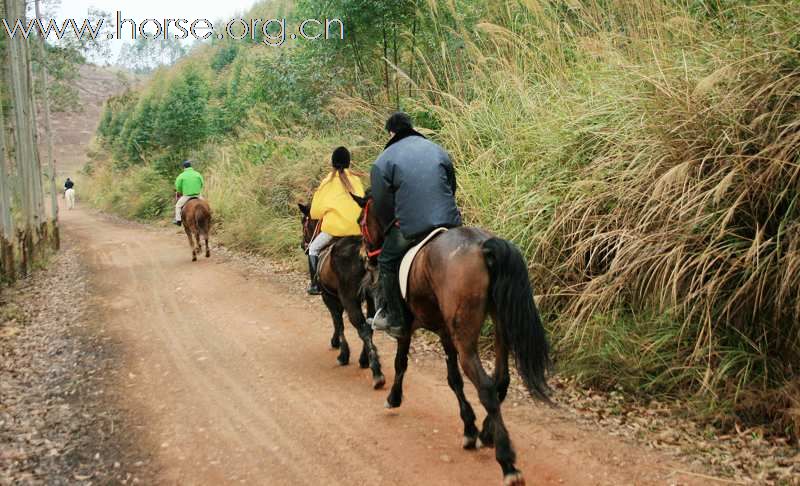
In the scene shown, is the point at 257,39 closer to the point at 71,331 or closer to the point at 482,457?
the point at 71,331

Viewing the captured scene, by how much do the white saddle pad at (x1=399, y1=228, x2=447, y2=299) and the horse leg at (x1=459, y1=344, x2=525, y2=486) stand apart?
785 millimetres

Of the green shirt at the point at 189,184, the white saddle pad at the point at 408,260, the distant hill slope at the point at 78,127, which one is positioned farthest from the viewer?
the distant hill slope at the point at 78,127

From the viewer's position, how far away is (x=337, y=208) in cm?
678

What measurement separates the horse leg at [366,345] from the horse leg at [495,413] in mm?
2056

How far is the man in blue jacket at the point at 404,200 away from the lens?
4.70 metres

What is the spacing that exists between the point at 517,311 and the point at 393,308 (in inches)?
51.5

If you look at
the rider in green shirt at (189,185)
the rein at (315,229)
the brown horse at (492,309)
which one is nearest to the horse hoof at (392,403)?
the brown horse at (492,309)

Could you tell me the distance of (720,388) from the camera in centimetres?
486

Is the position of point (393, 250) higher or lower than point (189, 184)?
lower

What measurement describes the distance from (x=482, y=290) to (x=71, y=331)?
732 centimetres

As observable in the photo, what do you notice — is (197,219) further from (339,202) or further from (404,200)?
(404,200)

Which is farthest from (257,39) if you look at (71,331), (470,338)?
(470,338)

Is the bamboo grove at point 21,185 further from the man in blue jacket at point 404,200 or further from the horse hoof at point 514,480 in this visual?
the horse hoof at point 514,480

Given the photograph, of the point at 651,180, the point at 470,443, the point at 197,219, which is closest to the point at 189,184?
the point at 197,219
